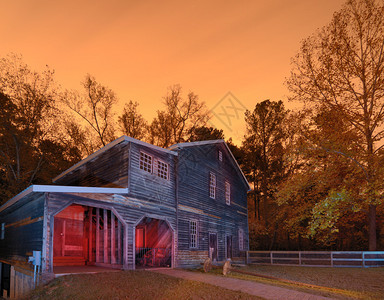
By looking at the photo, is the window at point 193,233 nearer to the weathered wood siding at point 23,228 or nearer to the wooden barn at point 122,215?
the wooden barn at point 122,215

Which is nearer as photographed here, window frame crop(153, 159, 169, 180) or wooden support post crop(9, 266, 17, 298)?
wooden support post crop(9, 266, 17, 298)

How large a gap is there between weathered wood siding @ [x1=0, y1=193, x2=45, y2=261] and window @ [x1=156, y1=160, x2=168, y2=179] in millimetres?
6482

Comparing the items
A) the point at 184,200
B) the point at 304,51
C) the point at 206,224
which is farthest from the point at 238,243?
the point at 304,51

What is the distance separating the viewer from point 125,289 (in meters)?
11.2

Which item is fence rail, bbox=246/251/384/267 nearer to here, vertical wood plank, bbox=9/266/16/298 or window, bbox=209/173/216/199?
window, bbox=209/173/216/199

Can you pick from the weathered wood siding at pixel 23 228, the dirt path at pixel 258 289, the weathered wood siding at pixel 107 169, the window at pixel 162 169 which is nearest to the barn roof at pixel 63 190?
the weathered wood siding at pixel 23 228

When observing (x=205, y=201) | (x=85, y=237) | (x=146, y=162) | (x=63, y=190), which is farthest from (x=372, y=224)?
(x=63, y=190)

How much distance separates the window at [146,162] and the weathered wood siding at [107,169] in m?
0.97

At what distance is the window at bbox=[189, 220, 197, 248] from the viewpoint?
Result: 20.1 meters

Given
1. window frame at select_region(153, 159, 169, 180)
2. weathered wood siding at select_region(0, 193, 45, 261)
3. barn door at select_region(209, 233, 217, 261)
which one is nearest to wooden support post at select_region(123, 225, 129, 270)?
weathered wood siding at select_region(0, 193, 45, 261)

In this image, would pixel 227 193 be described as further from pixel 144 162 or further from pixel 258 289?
pixel 258 289

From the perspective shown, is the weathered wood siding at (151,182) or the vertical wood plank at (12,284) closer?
the vertical wood plank at (12,284)

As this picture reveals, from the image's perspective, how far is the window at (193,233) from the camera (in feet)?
66.0

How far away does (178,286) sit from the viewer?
12.0 m
